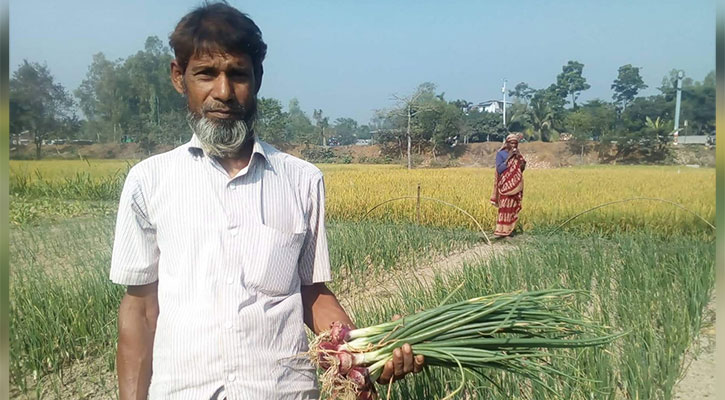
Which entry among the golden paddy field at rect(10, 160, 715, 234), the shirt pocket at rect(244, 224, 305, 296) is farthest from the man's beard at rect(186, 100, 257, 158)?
the golden paddy field at rect(10, 160, 715, 234)

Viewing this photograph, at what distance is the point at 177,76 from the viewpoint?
1.36 meters

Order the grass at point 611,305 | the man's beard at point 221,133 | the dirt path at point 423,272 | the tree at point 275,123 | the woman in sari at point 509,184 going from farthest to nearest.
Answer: the tree at point 275,123 → the woman in sari at point 509,184 → the dirt path at point 423,272 → the grass at point 611,305 → the man's beard at point 221,133

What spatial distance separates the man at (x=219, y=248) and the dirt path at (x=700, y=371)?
1.92 m

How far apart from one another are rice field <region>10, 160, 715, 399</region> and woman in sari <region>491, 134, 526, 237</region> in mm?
537

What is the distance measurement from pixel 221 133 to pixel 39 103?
922cm

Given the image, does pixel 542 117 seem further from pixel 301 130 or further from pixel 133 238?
pixel 133 238

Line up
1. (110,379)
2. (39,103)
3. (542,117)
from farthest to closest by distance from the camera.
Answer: (542,117), (39,103), (110,379)

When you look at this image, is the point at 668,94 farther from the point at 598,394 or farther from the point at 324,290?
the point at 324,290

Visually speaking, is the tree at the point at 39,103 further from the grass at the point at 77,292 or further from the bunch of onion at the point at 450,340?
the bunch of onion at the point at 450,340

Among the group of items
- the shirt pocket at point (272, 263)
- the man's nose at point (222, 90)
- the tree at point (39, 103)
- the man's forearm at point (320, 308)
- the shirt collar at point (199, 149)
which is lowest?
the man's forearm at point (320, 308)

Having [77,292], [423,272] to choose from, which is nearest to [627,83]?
[423,272]

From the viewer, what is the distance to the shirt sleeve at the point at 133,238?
46.0 inches

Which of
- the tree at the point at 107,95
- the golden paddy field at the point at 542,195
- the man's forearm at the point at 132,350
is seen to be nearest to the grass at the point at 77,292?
the man's forearm at the point at 132,350

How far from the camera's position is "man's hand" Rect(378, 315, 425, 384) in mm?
1303
